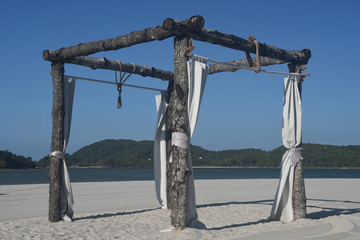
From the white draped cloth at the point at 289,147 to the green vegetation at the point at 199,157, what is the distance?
6895 centimetres

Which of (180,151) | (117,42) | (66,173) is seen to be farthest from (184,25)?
(66,173)

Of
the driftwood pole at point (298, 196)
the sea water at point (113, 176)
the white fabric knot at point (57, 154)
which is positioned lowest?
the sea water at point (113, 176)

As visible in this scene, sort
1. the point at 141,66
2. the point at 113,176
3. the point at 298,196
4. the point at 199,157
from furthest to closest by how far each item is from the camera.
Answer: the point at 199,157, the point at 113,176, the point at 141,66, the point at 298,196

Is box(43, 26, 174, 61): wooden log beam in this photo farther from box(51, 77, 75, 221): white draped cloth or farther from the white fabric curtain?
the white fabric curtain

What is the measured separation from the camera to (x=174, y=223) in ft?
15.8

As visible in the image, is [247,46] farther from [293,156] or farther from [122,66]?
[122,66]

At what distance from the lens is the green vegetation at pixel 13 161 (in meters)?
69.5

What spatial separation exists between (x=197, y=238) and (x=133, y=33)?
2.87 metres

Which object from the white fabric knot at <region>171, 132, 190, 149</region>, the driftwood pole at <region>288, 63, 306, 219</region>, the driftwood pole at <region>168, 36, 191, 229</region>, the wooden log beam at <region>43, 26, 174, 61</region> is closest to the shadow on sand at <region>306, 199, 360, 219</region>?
the driftwood pole at <region>288, 63, 306, 219</region>

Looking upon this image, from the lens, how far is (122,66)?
674 cm

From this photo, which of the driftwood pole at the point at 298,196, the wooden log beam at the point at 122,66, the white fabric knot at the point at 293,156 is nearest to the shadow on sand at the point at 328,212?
the driftwood pole at the point at 298,196

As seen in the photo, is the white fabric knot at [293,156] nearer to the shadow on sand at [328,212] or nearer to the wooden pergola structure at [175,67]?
the wooden pergola structure at [175,67]

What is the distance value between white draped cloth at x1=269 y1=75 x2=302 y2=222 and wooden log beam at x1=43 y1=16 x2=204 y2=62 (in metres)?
2.31

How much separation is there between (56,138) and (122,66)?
1.64 metres
